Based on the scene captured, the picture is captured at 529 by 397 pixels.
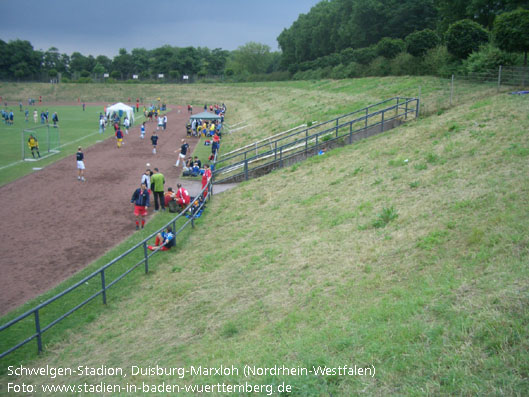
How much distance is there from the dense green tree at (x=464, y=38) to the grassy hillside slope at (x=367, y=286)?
1286 cm

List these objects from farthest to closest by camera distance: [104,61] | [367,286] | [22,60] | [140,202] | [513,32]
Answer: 1. [104,61]
2. [22,60]
3. [513,32]
4. [140,202]
5. [367,286]

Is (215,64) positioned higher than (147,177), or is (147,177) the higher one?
(215,64)

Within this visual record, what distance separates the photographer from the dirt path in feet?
40.2

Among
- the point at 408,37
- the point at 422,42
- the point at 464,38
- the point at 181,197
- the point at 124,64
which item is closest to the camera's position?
the point at 181,197

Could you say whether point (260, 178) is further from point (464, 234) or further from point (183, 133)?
point (183, 133)

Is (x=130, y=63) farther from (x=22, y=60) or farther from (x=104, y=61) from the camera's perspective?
(x=22, y=60)

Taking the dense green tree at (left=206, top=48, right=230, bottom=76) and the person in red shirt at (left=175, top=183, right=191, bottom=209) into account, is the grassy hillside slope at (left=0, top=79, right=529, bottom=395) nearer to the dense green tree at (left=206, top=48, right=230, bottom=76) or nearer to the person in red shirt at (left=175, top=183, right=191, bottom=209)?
the person in red shirt at (left=175, top=183, right=191, bottom=209)

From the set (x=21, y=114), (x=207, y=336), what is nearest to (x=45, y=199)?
(x=207, y=336)

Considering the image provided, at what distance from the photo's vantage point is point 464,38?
27375mm

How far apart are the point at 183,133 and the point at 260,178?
23926 millimetres

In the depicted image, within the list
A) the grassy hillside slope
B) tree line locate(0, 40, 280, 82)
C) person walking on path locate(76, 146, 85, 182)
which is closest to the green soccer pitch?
person walking on path locate(76, 146, 85, 182)

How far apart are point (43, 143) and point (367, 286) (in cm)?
3148

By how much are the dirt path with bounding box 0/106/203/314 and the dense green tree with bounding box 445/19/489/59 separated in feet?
62.8

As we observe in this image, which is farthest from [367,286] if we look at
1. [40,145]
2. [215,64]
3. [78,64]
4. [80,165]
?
[78,64]
